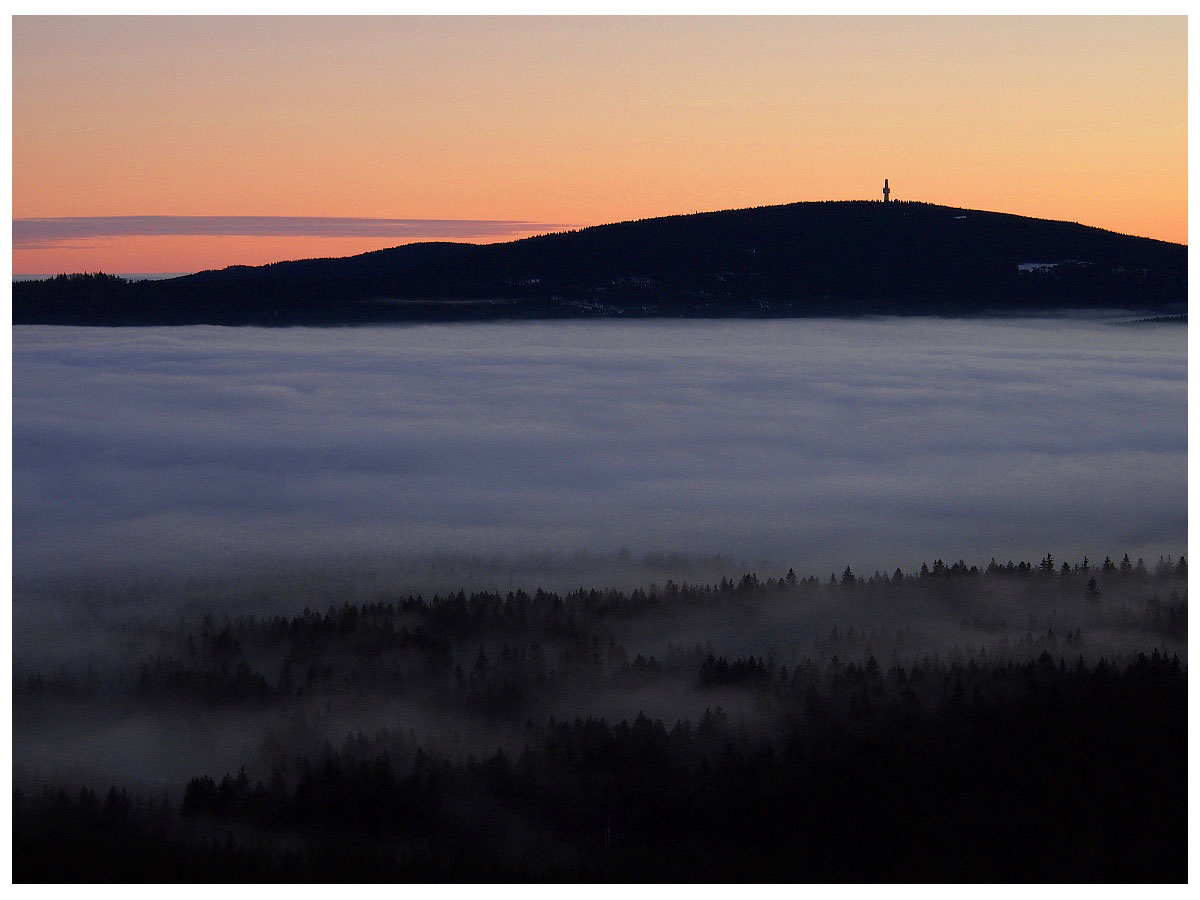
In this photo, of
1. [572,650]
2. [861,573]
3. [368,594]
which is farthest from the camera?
[861,573]

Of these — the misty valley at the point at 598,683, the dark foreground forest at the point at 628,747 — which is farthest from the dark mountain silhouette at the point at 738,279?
the dark foreground forest at the point at 628,747

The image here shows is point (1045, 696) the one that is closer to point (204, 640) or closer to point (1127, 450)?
point (204, 640)

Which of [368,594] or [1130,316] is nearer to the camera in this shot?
[368,594]

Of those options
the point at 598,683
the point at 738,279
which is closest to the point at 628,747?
A: the point at 598,683

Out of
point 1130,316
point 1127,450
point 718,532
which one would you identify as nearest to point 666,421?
point 1127,450

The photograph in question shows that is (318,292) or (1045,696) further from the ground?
(318,292)

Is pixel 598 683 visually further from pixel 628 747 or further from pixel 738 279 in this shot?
pixel 738 279

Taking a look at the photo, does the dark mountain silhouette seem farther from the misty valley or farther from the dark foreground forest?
the dark foreground forest
